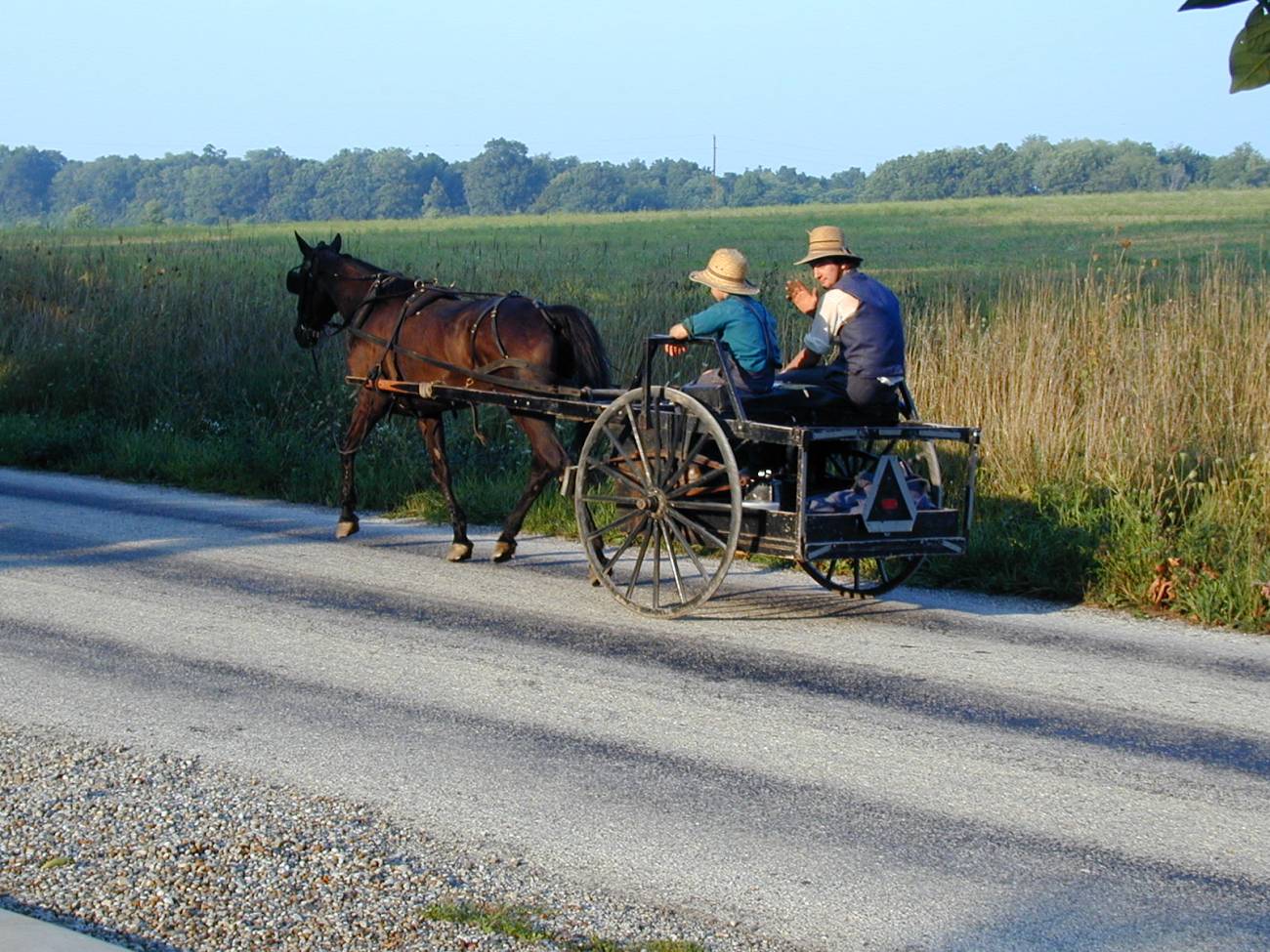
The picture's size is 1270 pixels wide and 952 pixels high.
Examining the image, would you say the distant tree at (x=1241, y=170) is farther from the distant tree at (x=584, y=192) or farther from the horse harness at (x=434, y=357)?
the horse harness at (x=434, y=357)

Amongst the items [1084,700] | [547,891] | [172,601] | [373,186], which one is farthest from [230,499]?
[373,186]

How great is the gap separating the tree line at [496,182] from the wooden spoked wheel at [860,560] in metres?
92.7

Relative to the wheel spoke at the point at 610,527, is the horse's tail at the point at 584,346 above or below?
above

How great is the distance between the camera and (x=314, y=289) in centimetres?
1194

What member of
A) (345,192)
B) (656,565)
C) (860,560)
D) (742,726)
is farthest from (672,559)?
(345,192)

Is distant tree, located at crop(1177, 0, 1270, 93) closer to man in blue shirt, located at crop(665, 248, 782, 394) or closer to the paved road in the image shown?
the paved road

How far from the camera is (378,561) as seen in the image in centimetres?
1010

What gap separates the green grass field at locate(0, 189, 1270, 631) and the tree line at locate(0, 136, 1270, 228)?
8223cm

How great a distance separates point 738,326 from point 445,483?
117 inches

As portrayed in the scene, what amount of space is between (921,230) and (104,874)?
172ft

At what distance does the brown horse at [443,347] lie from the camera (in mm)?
9930

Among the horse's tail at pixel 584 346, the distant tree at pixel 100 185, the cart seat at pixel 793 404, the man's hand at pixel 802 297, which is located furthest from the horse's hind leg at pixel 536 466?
the distant tree at pixel 100 185

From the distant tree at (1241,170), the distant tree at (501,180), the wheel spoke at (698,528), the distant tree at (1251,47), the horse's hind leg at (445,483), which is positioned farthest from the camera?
the distant tree at (501,180)

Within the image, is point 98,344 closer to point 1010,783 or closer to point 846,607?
point 846,607
